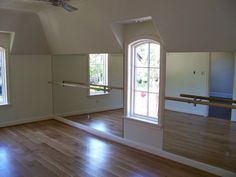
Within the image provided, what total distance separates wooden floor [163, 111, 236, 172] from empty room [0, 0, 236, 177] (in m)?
0.01

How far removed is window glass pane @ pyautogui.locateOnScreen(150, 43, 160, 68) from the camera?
13.2 ft

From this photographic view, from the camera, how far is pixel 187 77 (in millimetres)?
3871

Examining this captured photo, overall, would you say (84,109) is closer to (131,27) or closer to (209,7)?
(131,27)

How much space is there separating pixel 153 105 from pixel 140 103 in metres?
0.32

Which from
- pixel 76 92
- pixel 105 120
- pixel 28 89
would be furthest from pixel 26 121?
pixel 105 120

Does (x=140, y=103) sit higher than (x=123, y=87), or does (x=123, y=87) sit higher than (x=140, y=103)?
(x=123, y=87)

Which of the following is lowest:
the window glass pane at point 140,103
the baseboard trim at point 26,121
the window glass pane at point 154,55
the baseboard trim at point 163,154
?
the baseboard trim at point 163,154

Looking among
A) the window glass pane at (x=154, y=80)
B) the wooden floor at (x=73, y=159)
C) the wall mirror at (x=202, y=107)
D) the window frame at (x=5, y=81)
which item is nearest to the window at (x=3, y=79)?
the window frame at (x=5, y=81)

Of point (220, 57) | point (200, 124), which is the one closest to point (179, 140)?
point (200, 124)

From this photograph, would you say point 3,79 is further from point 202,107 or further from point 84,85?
point 202,107

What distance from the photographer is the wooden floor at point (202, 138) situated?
3.49 m

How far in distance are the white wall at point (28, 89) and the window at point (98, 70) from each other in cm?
143

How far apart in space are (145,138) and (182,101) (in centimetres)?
98

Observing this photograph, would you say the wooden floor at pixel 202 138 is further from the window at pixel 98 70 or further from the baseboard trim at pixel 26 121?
the baseboard trim at pixel 26 121
